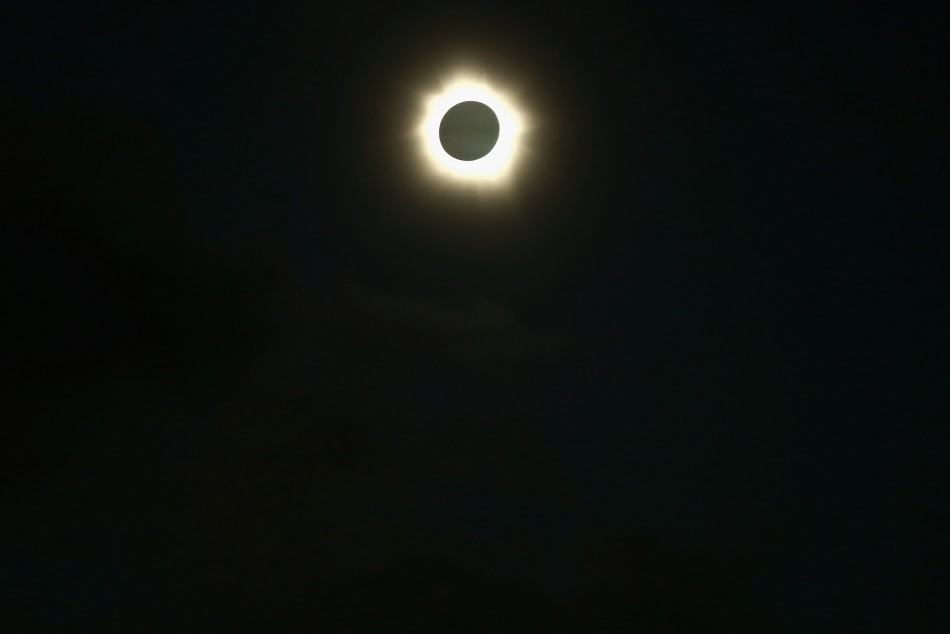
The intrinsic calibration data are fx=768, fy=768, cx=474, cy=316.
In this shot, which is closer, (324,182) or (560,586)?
(324,182)

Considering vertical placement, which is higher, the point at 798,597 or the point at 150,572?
the point at 798,597

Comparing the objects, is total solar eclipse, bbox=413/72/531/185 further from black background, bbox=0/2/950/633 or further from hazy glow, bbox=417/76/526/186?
black background, bbox=0/2/950/633

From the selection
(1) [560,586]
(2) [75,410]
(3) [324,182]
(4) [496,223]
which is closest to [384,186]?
(3) [324,182]

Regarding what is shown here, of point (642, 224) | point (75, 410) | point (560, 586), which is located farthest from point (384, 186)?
point (560, 586)

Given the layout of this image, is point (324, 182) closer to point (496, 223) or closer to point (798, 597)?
point (496, 223)

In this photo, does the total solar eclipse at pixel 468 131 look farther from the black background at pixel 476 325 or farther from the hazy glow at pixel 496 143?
the black background at pixel 476 325

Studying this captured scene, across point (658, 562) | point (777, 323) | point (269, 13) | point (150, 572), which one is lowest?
point (150, 572)
